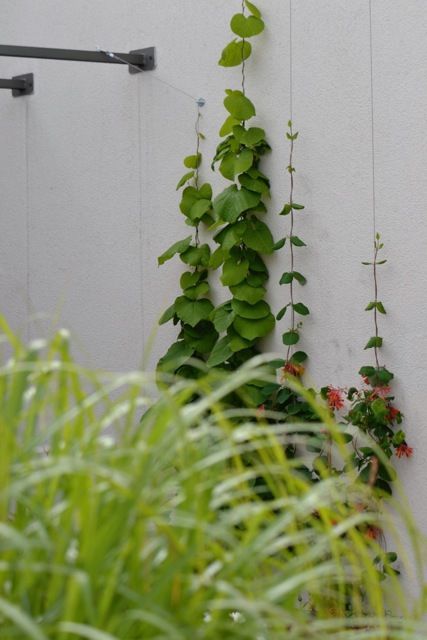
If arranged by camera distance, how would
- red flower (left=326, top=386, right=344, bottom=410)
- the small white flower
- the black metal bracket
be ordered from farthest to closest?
the black metal bracket < red flower (left=326, top=386, right=344, bottom=410) < the small white flower

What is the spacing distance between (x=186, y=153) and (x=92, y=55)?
21.4 inches

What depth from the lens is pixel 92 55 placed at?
5.00m

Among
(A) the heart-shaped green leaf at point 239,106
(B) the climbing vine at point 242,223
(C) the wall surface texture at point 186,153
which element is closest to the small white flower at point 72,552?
(C) the wall surface texture at point 186,153

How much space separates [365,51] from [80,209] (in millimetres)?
1862

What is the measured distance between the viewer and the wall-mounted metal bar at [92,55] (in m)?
4.87

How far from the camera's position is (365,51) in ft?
13.7

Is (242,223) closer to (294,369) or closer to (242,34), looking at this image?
→ (294,369)

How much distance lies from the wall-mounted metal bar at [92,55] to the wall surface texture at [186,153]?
0.19 feet

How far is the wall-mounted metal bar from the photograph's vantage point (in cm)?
487

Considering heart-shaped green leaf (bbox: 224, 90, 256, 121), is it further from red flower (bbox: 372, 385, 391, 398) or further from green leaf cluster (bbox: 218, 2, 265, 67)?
red flower (bbox: 372, 385, 391, 398)

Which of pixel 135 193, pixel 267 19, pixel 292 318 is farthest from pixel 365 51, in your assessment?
pixel 135 193

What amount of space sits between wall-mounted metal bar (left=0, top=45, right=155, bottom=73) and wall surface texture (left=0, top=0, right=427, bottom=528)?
6 centimetres

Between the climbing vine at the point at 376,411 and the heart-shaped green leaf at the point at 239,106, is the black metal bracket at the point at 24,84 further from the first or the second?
the climbing vine at the point at 376,411

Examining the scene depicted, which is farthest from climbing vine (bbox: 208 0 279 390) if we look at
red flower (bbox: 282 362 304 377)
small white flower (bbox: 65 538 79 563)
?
small white flower (bbox: 65 538 79 563)
